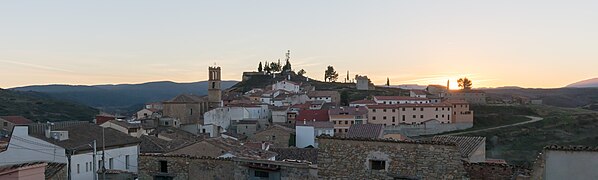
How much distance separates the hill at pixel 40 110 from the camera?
98.9 m

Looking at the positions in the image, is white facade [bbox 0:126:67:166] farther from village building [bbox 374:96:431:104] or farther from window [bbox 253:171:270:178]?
village building [bbox 374:96:431:104]

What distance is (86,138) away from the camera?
2370cm

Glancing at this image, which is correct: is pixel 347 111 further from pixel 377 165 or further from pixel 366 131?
pixel 377 165

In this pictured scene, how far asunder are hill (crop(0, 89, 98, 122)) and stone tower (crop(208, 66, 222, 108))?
107 ft

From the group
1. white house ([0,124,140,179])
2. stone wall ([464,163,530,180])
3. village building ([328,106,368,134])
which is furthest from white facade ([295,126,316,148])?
stone wall ([464,163,530,180])

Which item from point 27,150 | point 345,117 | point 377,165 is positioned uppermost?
point 377,165

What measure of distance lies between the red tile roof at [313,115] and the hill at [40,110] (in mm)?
49883

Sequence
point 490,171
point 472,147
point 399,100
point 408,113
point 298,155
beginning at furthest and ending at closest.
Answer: point 399,100 < point 408,113 < point 298,155 < point 472,147 < point 490,171

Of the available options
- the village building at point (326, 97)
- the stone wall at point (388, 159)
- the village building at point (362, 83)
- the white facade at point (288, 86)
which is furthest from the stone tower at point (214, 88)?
the stone wall at point (388, 159)

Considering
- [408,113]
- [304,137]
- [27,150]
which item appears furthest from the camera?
[408,113]

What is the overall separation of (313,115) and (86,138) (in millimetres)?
49950

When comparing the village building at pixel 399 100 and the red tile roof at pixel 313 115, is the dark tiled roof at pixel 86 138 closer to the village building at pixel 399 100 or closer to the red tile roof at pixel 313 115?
the red tile roof at pixel 313 115

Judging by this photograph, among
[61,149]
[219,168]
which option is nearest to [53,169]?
[61,149]

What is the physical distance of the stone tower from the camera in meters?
82.1
